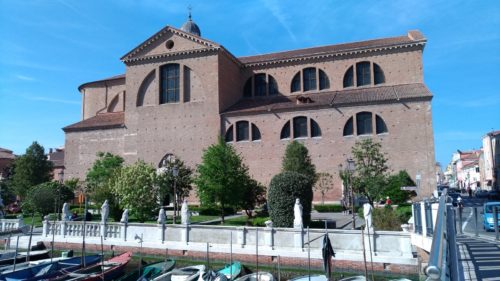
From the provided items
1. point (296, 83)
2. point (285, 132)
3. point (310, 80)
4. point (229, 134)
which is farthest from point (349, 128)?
point (229, 134)

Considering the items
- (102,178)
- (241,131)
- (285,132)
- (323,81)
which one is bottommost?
(102,178)

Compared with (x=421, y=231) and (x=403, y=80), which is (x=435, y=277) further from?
(x=403, y=80)

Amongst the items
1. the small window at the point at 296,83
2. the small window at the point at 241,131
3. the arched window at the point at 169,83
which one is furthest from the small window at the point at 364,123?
the arched window at the point at 169,83

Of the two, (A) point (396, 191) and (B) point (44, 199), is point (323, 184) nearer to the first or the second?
(A) point (396, 191)

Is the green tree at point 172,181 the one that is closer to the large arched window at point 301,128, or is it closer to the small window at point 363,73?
the large arched window at point 301,128

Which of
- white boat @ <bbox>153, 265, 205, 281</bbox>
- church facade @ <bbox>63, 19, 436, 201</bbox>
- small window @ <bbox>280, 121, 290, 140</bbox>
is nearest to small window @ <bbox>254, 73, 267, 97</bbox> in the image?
church facade @ <bbox>63, 19, 436, 201</bbox>

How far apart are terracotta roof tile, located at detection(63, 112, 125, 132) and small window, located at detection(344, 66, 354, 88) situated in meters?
23.4

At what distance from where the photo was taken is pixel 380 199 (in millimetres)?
27422

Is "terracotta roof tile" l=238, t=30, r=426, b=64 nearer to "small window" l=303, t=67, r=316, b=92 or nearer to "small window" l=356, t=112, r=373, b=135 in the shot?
"small window" l=303, t=67, r=316, b=92

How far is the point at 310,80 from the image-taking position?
3972 cm

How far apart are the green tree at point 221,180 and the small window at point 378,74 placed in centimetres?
1835

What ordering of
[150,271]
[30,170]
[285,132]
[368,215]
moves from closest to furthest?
[368,215], [150,271], [285,132], [30,170]

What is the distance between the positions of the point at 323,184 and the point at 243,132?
915 centimetres

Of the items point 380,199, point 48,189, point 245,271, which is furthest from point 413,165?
point 48,189
